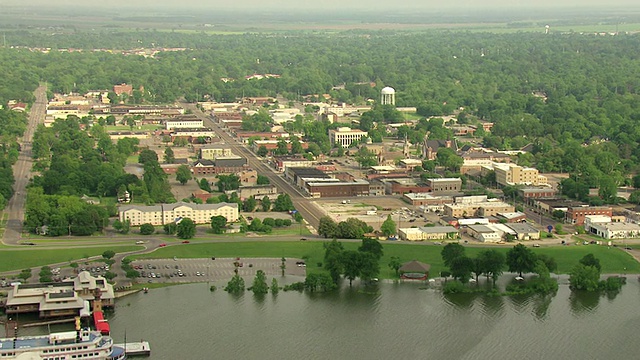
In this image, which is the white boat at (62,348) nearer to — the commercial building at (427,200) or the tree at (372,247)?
the tree at (372,247)

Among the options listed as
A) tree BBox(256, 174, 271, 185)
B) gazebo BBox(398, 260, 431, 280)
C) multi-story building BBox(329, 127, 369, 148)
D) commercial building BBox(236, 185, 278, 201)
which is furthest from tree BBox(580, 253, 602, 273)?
multi-story building BBox(329, 127, 369, 148)

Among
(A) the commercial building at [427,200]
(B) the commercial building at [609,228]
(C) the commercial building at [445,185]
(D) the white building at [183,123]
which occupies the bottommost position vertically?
(B) the commercial building at [609,228]

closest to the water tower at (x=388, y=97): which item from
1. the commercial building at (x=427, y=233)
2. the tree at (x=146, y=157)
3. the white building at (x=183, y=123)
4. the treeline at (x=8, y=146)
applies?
the white building at (x=183, y=123)

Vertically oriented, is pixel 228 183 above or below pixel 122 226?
above

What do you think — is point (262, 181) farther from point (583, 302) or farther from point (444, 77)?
point (444, 77)

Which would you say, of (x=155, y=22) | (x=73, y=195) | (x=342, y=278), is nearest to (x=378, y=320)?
(x=342, y=278)

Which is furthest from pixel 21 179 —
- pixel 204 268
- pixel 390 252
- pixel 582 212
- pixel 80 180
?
pixel 582 212
